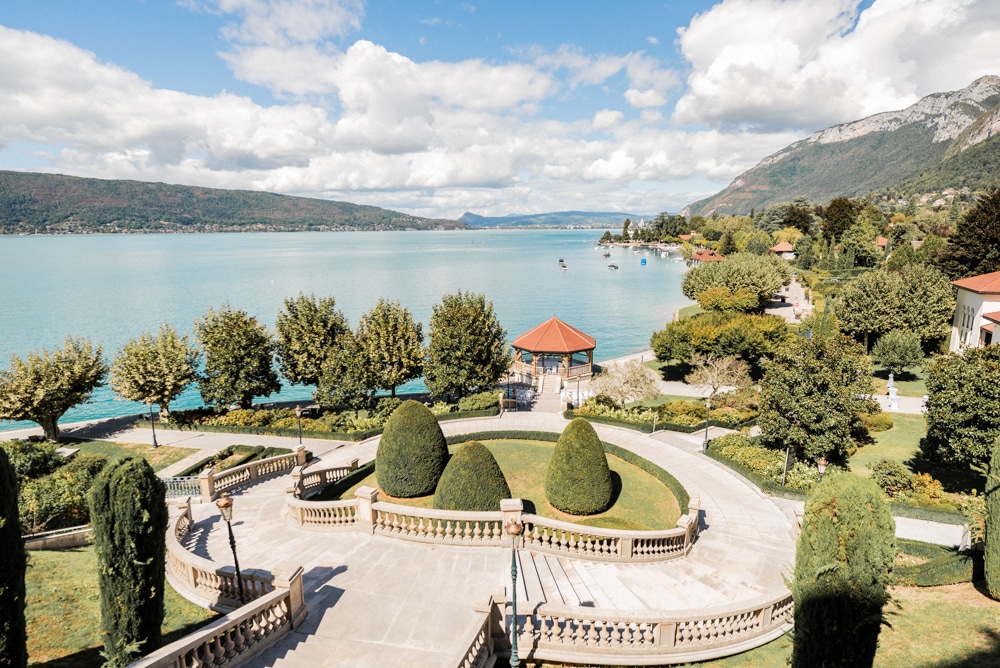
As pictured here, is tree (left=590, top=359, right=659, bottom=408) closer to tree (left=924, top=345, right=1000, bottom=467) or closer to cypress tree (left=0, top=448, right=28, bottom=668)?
tree (left=924, top=345, right=1000, bottom=467)

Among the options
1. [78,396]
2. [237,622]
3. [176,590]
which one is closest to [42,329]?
[78,396]

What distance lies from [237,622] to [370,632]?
9.22ft

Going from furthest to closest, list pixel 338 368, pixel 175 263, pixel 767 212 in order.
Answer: pixel 175 263 → pixel 767 212 → pixel 338 368

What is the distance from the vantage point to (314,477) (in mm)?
21938

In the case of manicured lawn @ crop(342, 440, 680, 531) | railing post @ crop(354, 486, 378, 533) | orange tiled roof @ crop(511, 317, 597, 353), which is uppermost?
orange tiled roof @ crop(511, 317, 597, 353)

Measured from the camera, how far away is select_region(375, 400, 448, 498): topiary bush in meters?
19.9

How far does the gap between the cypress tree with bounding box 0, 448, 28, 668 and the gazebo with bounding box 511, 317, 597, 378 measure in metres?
35.9

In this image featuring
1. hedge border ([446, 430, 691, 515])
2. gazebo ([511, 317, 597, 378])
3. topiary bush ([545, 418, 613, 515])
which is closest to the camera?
topiary bush ([545, 418, 613, 515])

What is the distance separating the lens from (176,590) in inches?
548

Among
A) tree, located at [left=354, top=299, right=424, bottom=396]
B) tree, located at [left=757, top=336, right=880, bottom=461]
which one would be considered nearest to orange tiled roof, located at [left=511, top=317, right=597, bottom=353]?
tree, located at [left=354, top=299, right=424, bottom=396]

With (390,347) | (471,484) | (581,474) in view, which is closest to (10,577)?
(471,484)

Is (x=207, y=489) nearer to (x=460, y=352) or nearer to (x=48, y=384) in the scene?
(x=460, y=352)

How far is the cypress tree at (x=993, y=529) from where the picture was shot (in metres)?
13.1

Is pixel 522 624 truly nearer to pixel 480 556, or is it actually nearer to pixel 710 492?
pixel 480 556
